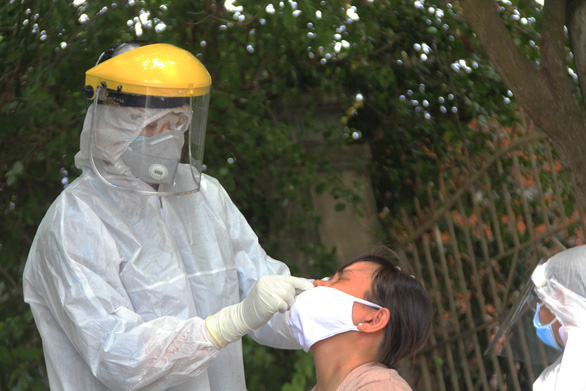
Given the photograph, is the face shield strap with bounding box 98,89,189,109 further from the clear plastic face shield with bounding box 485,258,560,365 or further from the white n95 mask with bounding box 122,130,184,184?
the clear plastic face shield with bounding box 485,258,560,365

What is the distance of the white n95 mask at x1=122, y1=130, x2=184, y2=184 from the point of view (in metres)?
2.22

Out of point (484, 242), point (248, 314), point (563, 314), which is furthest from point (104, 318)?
point (484, 242)

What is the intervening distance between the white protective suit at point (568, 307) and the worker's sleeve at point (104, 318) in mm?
977

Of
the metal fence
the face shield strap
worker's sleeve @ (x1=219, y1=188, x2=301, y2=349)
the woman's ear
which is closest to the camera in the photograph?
the woman's ear

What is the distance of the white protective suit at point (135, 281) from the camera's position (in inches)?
77.0

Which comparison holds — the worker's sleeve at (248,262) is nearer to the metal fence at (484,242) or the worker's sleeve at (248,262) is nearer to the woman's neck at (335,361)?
the woman's neck at (335,361)

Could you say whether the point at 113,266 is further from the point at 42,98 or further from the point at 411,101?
the point at 411,101

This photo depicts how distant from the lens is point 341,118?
4.10 metres

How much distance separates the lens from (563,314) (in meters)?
2.03

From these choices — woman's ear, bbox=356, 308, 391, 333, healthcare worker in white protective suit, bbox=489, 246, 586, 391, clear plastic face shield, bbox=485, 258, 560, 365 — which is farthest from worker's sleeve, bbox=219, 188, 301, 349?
healthcare worker in white protective suit, bbox=489, 246, 586, 391

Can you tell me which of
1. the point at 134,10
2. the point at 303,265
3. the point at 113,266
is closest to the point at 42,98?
the point at 134,10

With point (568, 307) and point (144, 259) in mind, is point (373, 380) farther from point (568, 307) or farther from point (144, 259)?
point (144, 259)

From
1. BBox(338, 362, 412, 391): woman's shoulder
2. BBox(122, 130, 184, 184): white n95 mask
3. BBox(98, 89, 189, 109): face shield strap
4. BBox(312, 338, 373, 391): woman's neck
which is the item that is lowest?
BBox(312, 338, 373, 391): woman's neck

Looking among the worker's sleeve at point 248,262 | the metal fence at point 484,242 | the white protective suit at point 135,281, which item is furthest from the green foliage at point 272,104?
the white protective suit at point 135,281
